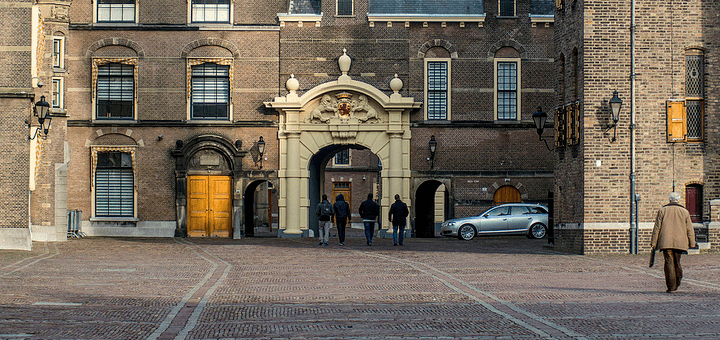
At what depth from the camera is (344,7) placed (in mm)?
34438

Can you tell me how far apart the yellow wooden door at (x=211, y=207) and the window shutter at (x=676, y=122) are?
56.1ft

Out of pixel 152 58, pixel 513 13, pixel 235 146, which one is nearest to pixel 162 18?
pixel 152 58

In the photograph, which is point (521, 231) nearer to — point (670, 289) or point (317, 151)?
point (317, 151)

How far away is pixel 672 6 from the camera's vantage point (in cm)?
2272

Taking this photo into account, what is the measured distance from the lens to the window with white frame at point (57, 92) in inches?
1276

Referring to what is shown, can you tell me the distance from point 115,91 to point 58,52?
2.42 metres

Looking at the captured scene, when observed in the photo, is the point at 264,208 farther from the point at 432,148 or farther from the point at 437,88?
the point at 437,88

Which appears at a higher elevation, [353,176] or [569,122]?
[569,122]

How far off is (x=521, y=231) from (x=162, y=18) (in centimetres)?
1504

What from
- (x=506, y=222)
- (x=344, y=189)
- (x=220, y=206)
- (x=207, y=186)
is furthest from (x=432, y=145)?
(x=344, y=189)

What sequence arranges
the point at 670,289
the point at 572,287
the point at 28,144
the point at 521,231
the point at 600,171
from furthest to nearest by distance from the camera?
the point at 521,231 < the point at 28,144 < the point at 600,171 < the point at 572,287 < the point at 670,289

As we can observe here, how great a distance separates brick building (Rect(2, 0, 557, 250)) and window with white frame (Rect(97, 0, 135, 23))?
0.05 meters

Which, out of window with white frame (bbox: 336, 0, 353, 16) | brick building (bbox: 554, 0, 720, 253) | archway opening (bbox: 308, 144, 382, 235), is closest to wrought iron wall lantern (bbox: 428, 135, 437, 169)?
window with white frame (bbox: 336, 0, 353, 16)

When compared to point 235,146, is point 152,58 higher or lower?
higher
